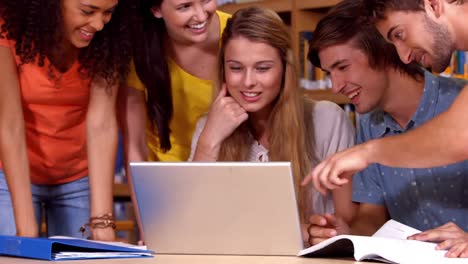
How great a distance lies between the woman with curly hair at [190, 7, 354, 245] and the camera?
240 cm

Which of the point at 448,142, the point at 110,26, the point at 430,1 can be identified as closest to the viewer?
the point at 448,142

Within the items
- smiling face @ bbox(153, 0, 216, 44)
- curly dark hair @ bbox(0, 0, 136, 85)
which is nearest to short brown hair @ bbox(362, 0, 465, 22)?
smiling face @ bbox(153, 0, 216, 44)

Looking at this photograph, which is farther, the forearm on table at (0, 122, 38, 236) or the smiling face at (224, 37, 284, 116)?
the smiling face at (224, 37, 284, 116)

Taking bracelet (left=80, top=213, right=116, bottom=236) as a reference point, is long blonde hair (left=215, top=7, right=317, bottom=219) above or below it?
above

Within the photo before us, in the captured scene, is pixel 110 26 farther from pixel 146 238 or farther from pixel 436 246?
pixel 436 246

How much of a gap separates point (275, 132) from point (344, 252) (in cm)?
86

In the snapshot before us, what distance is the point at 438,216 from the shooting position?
6.87 ft

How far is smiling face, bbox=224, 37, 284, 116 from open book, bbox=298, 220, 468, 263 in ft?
2.90

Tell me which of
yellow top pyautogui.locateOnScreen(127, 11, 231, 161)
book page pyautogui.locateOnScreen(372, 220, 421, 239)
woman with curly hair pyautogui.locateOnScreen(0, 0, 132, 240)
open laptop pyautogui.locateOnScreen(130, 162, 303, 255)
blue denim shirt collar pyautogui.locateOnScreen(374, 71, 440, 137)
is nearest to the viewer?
open laptop pyautogui.locateOnScreen(130, 162, 303, 255)

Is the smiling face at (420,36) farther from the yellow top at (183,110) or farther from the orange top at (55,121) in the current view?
the orange top at (55,121)

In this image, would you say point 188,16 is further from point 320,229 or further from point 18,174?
point 320,229

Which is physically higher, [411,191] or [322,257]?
[411,191]

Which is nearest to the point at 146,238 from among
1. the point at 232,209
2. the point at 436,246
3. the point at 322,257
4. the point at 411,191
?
the point at 232,209

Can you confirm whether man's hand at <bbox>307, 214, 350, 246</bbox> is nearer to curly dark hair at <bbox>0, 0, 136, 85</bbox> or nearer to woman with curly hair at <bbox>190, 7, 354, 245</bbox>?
woman with curly hair at <bbox>190, 7, 354, 245</bbox>
